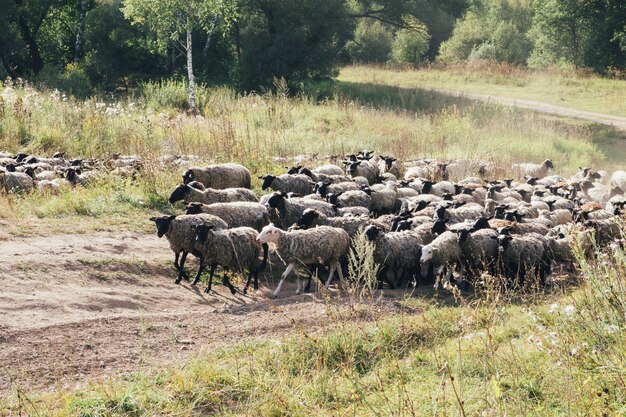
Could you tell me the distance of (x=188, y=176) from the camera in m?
14.4

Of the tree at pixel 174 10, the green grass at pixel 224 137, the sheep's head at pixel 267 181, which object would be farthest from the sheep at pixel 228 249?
the tree at pixel 174 10

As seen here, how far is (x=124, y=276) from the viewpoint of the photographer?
1080cm

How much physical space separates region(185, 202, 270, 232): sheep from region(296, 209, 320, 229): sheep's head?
86 cm

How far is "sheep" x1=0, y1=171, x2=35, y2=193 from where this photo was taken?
14.2 meters

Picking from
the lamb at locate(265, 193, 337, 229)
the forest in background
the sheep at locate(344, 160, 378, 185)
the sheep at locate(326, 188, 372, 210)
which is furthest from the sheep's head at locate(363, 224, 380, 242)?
the forest in background

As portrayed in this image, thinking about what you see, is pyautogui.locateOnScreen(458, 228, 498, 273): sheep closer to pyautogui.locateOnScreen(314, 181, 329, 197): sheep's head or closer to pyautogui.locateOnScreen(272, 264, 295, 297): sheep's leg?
pyautogui.locateOnScreen(272, 264, 295, 297): sheep's leg

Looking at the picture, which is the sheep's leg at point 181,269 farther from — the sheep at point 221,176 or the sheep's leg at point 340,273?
the sheep at point 221,176

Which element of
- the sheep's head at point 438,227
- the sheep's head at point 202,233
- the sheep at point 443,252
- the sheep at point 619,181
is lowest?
the sheep at point 619,181

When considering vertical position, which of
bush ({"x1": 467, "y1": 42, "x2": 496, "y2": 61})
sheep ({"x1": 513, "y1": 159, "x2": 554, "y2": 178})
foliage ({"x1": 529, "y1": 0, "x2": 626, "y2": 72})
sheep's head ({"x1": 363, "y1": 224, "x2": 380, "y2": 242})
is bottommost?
sheep ({"x1": 513, "y1": 159, "x2": 554, "y2": 178})

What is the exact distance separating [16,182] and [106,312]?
19.9ft

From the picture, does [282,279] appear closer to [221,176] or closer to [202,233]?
[202,233]

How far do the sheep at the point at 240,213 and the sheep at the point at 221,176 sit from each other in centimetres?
234

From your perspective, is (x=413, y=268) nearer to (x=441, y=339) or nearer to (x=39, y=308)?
(x=441, y=339)

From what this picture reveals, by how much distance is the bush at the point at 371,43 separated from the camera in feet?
202
